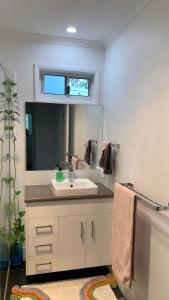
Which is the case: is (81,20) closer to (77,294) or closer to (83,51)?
(83,51)

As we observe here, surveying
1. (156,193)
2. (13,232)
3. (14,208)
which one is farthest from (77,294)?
(156,193)

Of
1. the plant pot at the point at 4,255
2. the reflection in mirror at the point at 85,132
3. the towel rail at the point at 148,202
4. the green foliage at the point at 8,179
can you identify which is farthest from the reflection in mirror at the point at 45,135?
the towel rail at the point at 148,202

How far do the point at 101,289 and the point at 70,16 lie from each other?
2449mm

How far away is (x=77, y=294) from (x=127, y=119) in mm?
1637

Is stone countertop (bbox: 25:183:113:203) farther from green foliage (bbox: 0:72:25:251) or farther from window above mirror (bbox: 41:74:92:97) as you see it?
window above mirror (bbox: 41:74:92:97)

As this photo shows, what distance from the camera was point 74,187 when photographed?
256cm

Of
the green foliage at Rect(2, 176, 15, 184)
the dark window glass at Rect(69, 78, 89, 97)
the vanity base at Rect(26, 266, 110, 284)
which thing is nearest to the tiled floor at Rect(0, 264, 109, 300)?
the vanity base at Rect(26, 266, 110, 284)

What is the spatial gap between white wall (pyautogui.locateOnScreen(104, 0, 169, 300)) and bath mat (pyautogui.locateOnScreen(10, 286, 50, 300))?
832mm

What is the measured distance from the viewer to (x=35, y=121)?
2.66 meters

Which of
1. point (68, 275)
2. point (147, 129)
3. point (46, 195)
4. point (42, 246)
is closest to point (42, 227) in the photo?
point (42, 246)

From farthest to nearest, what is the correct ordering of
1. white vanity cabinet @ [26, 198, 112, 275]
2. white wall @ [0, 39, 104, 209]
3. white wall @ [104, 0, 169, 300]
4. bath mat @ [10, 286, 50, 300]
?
white wall @ [0, 39, 104, 209]
white vanity cabinet @ [26, 198, 112, 275]
bath mat @ [10, 286, 50, 300]
white wall @ [104, 0, 169, 300]

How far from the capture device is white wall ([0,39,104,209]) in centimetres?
254

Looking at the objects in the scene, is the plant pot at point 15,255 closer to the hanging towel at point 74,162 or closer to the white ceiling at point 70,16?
the hanging towel at point 74,162

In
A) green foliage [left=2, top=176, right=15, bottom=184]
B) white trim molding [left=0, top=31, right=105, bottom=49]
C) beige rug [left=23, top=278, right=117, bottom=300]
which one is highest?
white trim molding [left=0, top=31, right=105, bottom=49]
